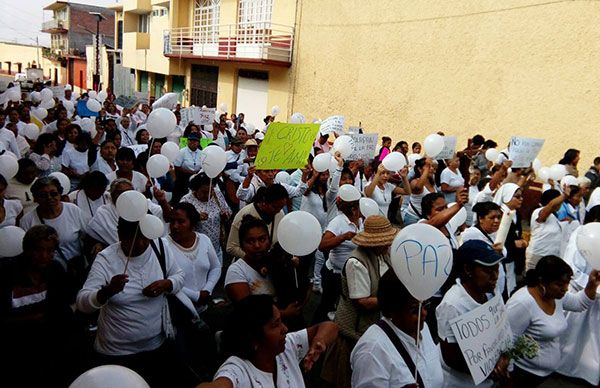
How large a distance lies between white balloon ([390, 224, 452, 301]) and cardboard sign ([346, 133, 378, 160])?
4.09 metres

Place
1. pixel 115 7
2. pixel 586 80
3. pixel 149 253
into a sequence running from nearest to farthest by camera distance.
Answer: pixel 149 253, pixel 586 80, pixel 115 7

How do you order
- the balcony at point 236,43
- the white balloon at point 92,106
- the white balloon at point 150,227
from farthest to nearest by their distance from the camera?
the balcony at point 236,43
the white balloon at point 92,106
the white balloon at point 150,227

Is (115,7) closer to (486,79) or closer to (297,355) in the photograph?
(486,79)

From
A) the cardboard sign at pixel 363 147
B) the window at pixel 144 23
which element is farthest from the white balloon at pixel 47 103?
the window at pixel 144 23

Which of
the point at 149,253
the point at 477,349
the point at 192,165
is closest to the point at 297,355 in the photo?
the point at 477,349

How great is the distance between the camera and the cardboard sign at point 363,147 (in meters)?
6.73

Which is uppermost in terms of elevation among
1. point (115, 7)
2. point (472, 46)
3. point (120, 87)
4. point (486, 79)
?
point (115, 7)

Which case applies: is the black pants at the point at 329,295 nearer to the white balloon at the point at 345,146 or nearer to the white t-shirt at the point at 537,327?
the white t-shirt at the point at 537,327

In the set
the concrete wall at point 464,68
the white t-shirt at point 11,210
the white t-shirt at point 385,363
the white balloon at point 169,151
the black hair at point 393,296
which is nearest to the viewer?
the white t-shirt at point 385,363

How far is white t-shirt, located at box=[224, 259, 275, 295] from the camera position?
3.02m

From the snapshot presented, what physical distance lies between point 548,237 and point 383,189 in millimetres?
1876

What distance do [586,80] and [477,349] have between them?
333 inches

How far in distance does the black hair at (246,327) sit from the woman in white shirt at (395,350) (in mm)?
541

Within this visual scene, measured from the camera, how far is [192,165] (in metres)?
7.15
